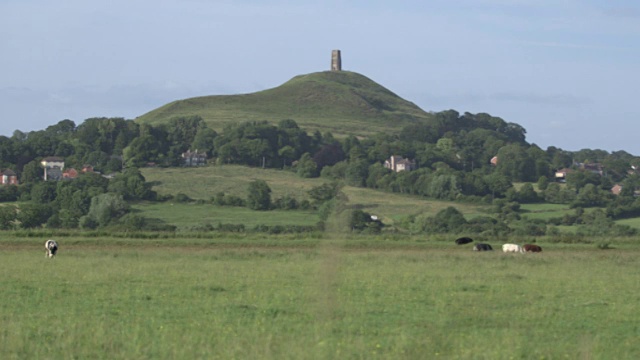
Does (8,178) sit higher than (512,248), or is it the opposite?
(8,178)

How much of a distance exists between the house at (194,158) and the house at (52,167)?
59.9 ft

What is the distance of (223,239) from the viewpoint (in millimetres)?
46625

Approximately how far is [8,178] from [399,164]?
57.2 meters

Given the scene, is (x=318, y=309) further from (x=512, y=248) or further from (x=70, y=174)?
(x=70, y=174)

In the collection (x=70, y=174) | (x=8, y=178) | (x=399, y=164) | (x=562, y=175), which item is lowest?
(x=8, y=178)

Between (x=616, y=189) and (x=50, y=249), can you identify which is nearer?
(x=50, y=249)

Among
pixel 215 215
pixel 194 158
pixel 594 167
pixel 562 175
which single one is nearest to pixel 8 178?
pixel 194 158

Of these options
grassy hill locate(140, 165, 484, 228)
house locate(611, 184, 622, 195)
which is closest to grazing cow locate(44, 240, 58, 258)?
grassy hill locate(140, 165, 484, 228)

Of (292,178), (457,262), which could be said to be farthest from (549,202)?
(457,262)

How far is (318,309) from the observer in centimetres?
1798

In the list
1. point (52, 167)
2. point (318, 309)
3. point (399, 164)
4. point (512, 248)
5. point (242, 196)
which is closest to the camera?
point (318, 309)

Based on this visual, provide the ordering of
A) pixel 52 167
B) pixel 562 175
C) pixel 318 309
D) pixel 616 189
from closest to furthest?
pixel 318 309
pixel 52 167
pixel 616 189
pixel 562 175

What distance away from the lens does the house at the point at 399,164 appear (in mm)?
142625

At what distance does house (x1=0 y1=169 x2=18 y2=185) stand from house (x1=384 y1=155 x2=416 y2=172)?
175 ft
